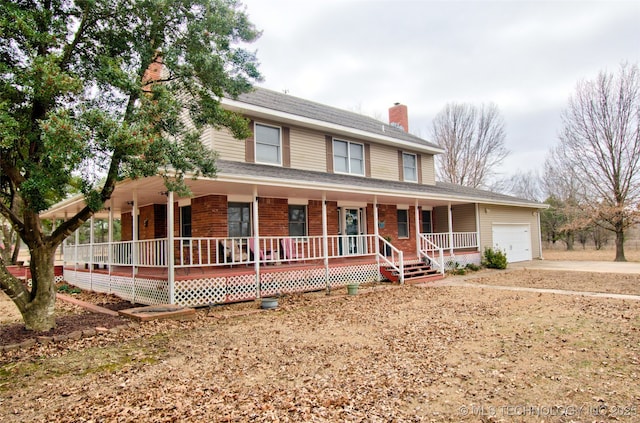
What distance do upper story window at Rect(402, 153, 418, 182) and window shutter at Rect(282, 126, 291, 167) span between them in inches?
262

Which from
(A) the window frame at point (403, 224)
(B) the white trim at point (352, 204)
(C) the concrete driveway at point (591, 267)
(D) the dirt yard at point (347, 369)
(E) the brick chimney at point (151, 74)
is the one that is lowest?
(C) the concrete driveway at point (591, 267)

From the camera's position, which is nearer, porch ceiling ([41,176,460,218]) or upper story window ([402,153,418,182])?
porch ceiling ([41,176,460,218])

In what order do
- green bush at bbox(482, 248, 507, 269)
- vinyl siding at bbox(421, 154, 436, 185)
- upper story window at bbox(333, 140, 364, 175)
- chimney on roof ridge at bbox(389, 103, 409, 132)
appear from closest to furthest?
upper story window at bbox(333, 140, 364, 175)
green bush at bbox(482, 248, 507, 269)
vinyl siding at bbox(421, 154, 436, 185)
chimney on roof ridge at bbox(389, 103, 409, 132)

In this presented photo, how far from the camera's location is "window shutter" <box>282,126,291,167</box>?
46.0 ft

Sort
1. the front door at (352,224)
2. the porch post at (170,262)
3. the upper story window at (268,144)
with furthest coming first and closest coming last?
the front door at (352,224), the upper story window at (268,144), the porch post at (170,262)

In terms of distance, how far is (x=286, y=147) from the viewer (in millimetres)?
14156

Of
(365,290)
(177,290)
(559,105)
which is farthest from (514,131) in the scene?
(177,290)

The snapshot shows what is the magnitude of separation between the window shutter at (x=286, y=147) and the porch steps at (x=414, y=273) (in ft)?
17.1

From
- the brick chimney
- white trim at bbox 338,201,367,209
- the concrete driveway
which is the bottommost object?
the concrete driveway

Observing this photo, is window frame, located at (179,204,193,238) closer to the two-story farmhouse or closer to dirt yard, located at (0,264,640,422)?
the two-story farmhouse

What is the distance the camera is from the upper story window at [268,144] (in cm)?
1355

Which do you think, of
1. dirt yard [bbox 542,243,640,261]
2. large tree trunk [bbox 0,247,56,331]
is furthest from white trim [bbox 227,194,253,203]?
dirt yard [bbox 542,243,640,261]

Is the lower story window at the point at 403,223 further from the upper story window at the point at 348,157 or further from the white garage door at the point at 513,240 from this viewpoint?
the white garage door at the point at 513,240

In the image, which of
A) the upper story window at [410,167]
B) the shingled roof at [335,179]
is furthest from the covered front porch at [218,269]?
the upper story window at [410,167]
